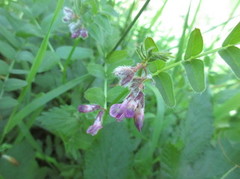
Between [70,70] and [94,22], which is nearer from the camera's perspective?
[94,22]

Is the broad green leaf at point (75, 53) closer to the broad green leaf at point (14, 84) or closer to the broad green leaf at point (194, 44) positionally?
the broad green leaf at point (14, 84)

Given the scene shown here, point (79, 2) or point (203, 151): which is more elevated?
point (79, 2)

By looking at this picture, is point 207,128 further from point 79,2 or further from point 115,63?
point 79,2

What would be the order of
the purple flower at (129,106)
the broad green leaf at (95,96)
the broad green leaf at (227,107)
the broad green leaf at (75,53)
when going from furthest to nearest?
the broad green leaf at (227,107) < the broad green leaf at (75,53) < the broad green leaf at (95,96) < the purple flower at (129,106)

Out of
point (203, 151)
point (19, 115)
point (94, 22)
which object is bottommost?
point (203, 151)

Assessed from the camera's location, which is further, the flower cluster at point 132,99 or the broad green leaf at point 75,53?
the broad green leaf at point 75,53

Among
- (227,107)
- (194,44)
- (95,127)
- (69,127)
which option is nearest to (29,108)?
(69,127)

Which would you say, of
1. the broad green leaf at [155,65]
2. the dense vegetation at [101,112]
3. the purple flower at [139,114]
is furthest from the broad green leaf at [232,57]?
the purple flower at [139,114]

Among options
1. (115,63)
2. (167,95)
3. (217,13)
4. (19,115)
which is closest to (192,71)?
(167,95)
